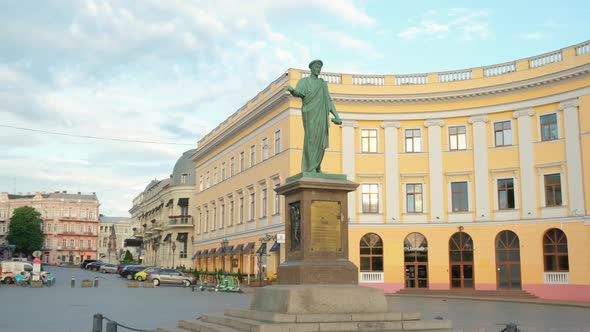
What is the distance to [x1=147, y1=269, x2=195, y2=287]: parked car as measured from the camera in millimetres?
49688

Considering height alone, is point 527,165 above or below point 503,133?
below

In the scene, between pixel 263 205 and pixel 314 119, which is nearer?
pixel 314 119

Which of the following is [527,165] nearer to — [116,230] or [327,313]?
[327,313]

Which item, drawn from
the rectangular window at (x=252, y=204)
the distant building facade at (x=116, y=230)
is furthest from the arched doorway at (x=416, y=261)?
the distant building facade at (x=116, y=230)

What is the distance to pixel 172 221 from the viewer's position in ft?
259

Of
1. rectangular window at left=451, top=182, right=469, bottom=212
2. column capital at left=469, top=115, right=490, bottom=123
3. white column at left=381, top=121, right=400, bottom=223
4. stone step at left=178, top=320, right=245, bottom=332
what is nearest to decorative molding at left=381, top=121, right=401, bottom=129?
white column at left=381, top=121, right=400, bottom=223

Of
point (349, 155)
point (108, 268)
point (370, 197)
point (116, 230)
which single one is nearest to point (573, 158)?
point (370, 197)

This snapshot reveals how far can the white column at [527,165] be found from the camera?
38.6 m

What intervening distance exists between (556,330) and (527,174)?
76.9 ft

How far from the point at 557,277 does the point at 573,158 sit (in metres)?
6.75

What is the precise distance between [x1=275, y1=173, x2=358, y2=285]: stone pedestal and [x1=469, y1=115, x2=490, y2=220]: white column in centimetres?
2828

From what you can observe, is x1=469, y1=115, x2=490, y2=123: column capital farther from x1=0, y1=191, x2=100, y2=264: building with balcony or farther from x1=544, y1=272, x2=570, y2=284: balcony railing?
x1=0, y1=191, x2=100, y2=264: building with balcony

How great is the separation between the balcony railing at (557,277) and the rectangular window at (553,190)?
13.0 ft

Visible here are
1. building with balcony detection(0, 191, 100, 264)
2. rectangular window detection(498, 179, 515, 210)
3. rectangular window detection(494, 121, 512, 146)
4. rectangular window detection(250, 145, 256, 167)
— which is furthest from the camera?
building with balcony detection(0, 191, 100, 264)
